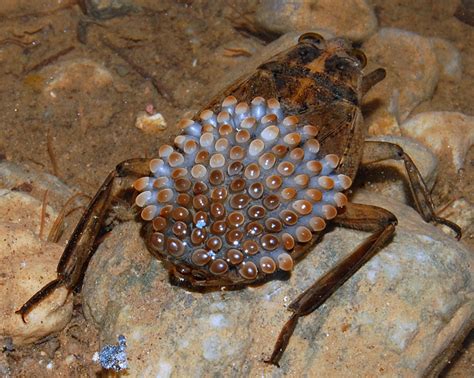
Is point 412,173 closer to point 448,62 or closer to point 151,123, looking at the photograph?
point 448,62

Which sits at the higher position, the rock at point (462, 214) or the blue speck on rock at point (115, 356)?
the blue speck on rock at point (115, 356)

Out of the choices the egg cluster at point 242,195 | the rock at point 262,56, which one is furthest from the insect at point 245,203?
the rock at point 262,56

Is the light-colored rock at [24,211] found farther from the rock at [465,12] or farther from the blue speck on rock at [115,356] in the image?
the rock at [465,12]

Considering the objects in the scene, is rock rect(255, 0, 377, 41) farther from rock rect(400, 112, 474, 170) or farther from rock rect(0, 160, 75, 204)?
rock rect(0, 160, 75, 204)

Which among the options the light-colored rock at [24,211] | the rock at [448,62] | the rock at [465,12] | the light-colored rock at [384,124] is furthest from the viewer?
the rock at [465,12]

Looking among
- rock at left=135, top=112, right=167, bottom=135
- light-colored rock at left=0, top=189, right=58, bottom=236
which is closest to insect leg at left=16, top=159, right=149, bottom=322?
light-colored rock at left=0, top=189, right=58, bottom=236

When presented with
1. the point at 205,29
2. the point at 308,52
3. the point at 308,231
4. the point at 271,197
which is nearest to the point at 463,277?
the point at 308,231

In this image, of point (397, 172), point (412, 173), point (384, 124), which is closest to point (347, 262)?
point (412, 173)
